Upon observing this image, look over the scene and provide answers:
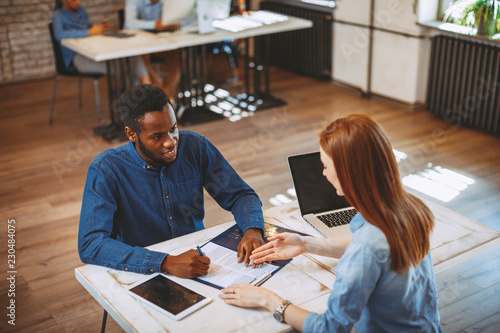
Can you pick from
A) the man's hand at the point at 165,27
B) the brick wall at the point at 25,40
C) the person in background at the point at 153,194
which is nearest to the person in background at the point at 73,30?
the man's hand at the point at 165,27

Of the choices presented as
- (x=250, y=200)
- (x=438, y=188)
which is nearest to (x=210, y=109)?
(x=438, y=188)

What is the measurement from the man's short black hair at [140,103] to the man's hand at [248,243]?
0.52 metres

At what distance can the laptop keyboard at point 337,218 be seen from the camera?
2.08 m

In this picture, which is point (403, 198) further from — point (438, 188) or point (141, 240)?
point (438, 188)

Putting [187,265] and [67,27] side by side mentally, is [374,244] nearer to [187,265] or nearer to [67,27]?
[187,265]

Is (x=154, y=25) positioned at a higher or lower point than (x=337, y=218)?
higher

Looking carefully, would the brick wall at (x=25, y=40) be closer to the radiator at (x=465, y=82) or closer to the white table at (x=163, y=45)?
the white table at (x=163, y=45)

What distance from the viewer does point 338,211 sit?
2148mm

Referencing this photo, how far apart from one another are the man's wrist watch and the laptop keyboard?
1.93 feet

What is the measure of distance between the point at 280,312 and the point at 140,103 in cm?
87

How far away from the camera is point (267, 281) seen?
5.59 ft

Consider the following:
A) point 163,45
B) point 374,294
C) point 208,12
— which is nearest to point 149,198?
point 374,294

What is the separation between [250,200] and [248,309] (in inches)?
23.3

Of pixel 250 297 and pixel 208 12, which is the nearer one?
pixel 250 297
